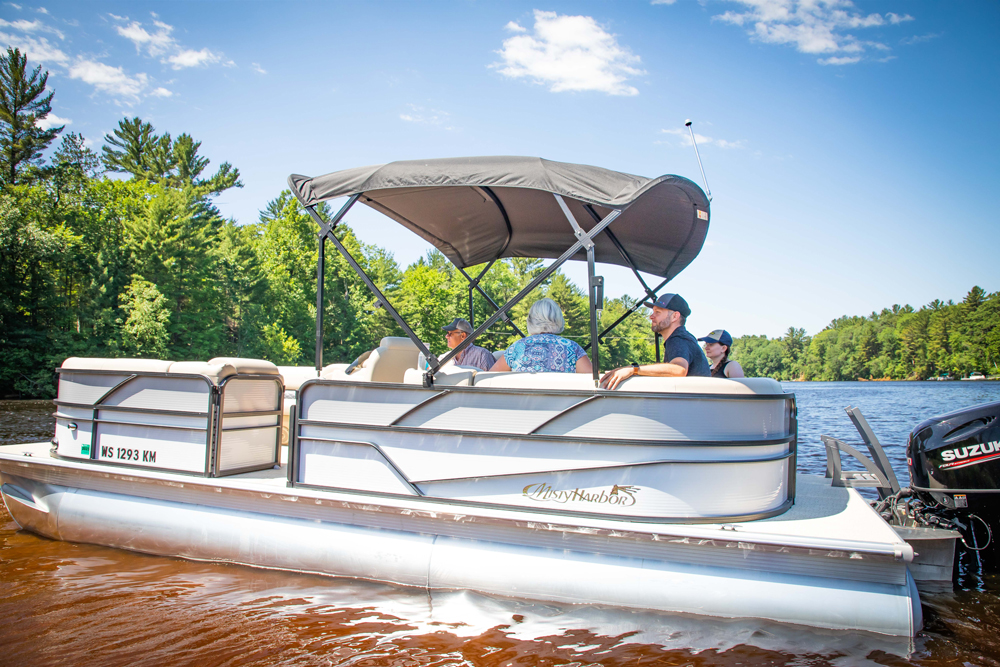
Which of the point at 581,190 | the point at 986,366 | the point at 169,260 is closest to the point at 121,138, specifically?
the point at 169,260

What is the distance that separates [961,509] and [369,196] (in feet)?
15.6

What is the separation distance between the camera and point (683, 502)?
3.18 metres

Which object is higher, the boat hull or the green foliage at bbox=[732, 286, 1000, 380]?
the green foliage at bbox=[732, 286, 1000, 380]

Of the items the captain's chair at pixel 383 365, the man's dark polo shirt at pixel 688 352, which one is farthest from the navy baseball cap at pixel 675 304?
the captain's chair at pixel 383 365

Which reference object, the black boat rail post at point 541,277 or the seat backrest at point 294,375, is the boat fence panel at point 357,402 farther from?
the seat backrest at point 294,375

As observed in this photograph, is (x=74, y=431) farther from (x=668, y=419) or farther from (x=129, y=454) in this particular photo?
(x=668, y=419)

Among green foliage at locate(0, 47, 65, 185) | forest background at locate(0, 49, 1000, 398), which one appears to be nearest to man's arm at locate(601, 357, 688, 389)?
forest background at locate(0, 49, 1000, 398)

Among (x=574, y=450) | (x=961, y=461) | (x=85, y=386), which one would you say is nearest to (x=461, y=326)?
(x=574, y=450)

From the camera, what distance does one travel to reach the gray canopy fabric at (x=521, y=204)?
337cm

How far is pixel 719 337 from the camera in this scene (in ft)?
17.9

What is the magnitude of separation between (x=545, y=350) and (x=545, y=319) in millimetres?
225

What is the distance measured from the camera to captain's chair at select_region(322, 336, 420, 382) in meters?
4.14

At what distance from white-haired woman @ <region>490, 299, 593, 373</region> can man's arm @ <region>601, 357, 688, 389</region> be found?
0.42 m

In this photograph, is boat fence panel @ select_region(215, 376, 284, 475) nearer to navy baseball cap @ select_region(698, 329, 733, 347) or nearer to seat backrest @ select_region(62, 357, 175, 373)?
seat backrest @ select_region(62, 357, 175, 373)
